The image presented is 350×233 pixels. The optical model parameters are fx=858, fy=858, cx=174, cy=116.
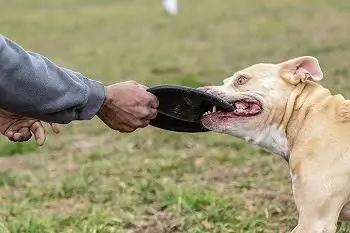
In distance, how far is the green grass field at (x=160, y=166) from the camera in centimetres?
515

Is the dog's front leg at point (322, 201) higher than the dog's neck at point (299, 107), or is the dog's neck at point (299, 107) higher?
the dog's neck at point (299, 107)

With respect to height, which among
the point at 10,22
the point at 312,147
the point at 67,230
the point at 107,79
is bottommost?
the point at 67,230

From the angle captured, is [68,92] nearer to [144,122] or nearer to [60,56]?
[144,122]

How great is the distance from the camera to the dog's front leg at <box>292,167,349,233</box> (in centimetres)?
400

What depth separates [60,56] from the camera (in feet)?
43.9

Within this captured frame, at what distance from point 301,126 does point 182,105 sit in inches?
25.3

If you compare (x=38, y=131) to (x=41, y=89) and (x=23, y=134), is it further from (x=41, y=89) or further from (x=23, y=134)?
(x=41, y=89)

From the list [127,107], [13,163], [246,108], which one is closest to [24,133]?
[127,107]

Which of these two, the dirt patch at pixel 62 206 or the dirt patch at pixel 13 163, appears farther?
the dirt patch at pixel 13 163

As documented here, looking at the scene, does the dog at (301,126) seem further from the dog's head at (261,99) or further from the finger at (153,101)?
the finger at (153,101)

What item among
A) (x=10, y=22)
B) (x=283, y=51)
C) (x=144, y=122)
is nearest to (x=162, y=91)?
(x=144, y=122)

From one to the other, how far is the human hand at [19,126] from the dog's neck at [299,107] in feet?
3.89

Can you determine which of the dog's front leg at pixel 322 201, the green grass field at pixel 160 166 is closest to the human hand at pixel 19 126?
the green grass field at pixel 160 166

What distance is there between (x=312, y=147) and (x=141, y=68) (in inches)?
297
